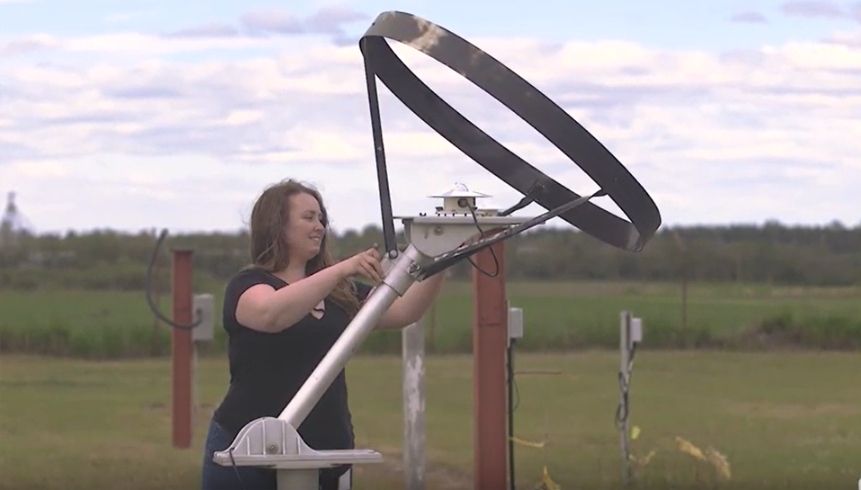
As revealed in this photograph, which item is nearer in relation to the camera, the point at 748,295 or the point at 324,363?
the point at 324,363

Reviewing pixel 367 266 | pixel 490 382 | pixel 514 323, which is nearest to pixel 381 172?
pixel 367 266

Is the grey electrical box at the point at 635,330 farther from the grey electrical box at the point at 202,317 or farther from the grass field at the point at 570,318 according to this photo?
the grass field at the point at 570,318

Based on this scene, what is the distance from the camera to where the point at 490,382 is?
7.29 meters

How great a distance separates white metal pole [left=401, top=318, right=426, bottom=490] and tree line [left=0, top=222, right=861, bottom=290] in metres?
9.26

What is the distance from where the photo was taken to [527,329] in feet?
55.3

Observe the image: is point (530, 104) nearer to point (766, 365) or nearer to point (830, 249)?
point (766, 365)

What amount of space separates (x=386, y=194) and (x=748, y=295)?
17.2 m

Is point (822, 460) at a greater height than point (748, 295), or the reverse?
point (748, 295)

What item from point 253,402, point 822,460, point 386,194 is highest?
point 386,194

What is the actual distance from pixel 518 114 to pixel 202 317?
648 cm

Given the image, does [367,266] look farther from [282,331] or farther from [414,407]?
[414,407]

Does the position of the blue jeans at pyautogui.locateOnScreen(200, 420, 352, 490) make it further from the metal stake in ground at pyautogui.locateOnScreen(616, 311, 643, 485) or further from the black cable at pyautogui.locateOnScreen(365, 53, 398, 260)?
the metal stake in ground at pyautogui.locateOnScreen(616, 311, 643, 485)

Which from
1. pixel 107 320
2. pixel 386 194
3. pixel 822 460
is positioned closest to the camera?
pixel 386 194

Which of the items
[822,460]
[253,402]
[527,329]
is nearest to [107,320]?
[527,329]
